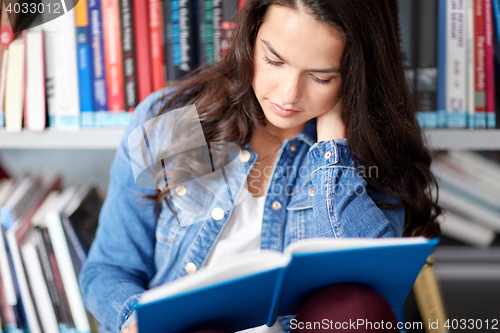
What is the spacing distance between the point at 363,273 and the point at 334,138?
27 cm

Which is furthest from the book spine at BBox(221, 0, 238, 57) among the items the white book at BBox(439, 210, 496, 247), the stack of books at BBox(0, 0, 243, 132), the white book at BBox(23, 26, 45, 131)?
the white book at BBox(439, 210, 496, 247)

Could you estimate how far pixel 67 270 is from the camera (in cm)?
86

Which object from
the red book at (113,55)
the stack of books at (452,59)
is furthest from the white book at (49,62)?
the stack of books at (452,59)

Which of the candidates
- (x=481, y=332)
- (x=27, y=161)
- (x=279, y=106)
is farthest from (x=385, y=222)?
(x=27, y=161)

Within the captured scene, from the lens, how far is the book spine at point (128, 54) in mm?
767

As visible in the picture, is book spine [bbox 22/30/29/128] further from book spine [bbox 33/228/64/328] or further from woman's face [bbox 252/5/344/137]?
woman's face [bbox 252/5/344/137]

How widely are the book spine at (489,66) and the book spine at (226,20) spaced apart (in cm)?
50

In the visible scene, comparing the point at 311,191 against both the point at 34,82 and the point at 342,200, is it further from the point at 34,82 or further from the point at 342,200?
the point at 34,82

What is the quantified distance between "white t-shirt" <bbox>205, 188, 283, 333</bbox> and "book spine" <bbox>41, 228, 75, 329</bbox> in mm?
359

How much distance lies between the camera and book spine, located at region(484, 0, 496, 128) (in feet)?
2.55

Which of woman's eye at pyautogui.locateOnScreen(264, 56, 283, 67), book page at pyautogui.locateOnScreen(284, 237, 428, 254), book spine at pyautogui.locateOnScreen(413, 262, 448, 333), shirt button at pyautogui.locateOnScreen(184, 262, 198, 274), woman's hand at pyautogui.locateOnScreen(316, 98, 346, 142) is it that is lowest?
book spine at pyautogui.locateOnScreen(413, 262, 448, 333)

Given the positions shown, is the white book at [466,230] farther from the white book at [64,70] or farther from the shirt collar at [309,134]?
the white book at [64,70]

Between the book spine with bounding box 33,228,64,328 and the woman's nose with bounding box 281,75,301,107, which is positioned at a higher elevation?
the woman's nose with bounding box 281,75,301,107

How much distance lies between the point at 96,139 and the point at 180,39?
26 centimetres
